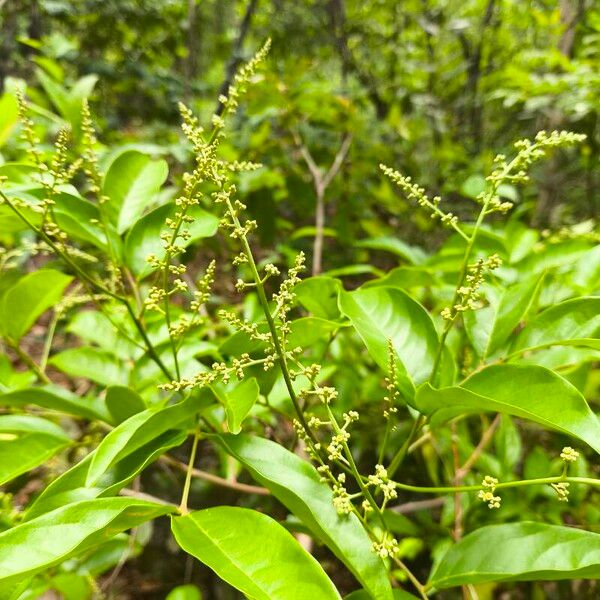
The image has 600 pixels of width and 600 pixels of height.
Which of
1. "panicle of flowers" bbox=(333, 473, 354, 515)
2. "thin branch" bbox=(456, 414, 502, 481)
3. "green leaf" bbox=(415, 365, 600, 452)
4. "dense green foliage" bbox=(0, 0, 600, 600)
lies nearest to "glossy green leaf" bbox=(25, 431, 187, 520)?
"dense green foliage" bbox=(0, 0, 600, 600)

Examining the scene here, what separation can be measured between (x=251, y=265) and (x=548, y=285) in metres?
0.76

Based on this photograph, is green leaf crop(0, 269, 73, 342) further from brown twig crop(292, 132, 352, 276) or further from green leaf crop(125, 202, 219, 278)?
brown twig crop(292, 132, 352, 276)

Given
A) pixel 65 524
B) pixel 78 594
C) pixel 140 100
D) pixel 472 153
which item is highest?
pixel 140 100

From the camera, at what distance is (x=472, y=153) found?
2811 mm

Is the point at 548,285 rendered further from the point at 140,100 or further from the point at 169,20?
the point at 169,20

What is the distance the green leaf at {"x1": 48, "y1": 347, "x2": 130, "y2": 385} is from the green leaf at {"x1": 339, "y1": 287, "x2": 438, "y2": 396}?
542 mm

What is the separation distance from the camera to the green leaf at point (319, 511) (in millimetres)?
543

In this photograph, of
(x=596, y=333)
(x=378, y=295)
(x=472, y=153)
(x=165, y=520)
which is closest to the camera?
(x=596, y=333)

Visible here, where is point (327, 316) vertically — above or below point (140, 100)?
below

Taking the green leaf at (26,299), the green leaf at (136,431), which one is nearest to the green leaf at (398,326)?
the green leaf at (136,431)

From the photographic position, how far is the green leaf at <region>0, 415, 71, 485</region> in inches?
28.6

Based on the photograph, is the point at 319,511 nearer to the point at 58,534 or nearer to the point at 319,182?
the point at 58,534

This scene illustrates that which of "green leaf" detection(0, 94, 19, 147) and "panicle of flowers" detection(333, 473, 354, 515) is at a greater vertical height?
"green leaf" detection(0, 94, 19, 147)

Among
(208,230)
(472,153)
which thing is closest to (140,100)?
(472,153)
